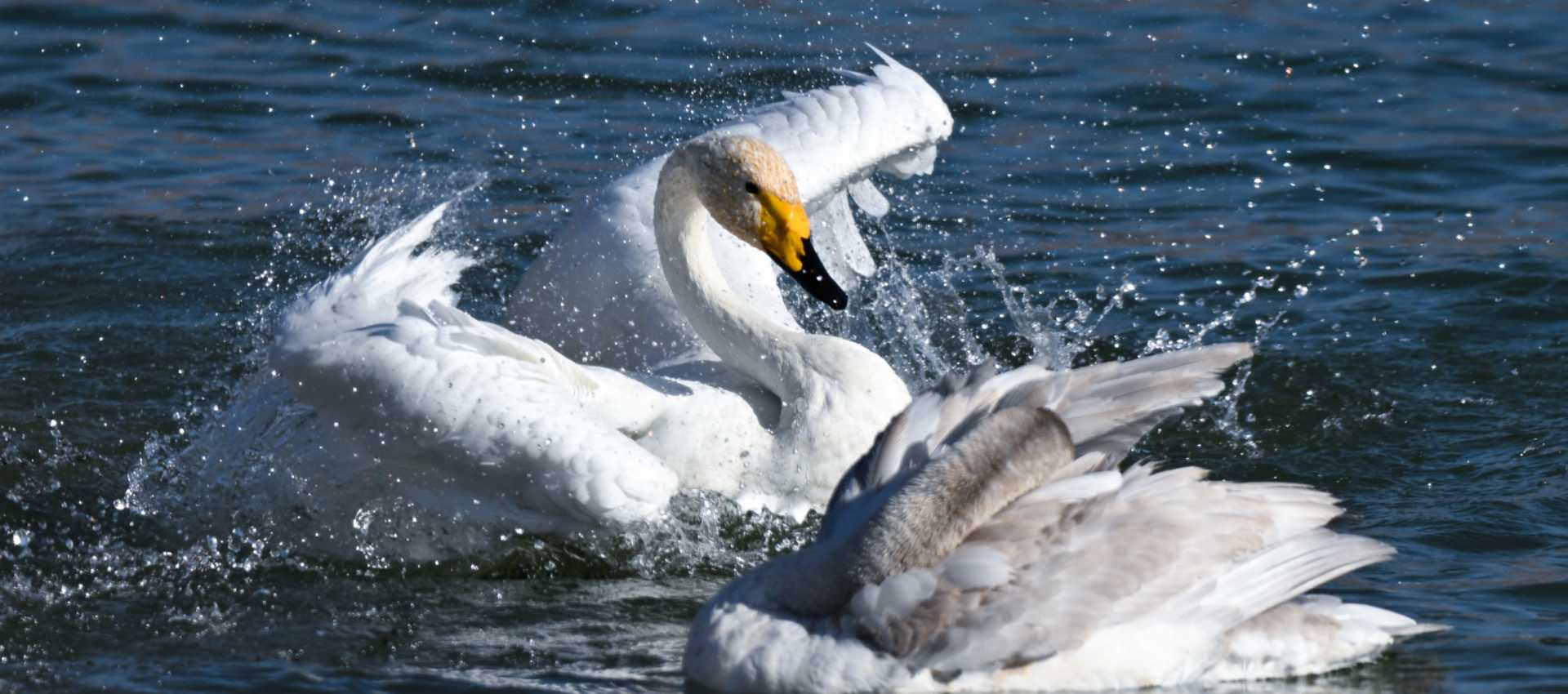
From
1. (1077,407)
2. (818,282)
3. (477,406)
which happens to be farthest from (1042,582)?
(818,282)

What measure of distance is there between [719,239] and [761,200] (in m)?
1.13

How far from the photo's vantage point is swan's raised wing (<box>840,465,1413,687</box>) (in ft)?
14.9

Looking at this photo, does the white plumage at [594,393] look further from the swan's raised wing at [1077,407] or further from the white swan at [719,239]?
the swan's raised wing at [1077,407]

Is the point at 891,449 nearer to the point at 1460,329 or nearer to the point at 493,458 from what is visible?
the point at 493,458

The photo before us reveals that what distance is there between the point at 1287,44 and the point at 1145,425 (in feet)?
26.6

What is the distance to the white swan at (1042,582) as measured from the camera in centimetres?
454

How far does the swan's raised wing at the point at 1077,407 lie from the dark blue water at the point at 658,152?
2.16 feet

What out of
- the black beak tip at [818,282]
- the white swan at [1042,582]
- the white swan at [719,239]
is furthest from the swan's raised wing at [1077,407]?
the white swan at [719,239]

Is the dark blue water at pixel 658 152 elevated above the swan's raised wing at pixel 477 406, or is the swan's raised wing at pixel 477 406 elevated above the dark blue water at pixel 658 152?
the swan's raised wing at pixel 477 406

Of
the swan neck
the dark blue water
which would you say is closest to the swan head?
the swan neck

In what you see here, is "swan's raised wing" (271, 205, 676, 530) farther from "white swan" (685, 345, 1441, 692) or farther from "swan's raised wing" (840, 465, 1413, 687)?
"swan's raised wing" (840, 465, 1413, 687)

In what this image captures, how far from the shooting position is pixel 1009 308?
7.99 m

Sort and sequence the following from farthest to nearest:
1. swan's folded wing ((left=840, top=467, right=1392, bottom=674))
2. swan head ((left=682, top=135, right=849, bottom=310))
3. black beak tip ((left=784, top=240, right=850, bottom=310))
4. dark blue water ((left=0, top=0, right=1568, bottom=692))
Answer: swan head ((left=682, top=135, right=849, bottom=310)), black beak tip ((left=784, top=240, right=850, bottom=310)), dark blue water ((left=0, top=0, right=1568, bottom=692)), swan's folded wing ((left=840, top=467, right=1392, bottom=674))

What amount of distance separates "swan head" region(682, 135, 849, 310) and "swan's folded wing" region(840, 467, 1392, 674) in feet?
5.98
